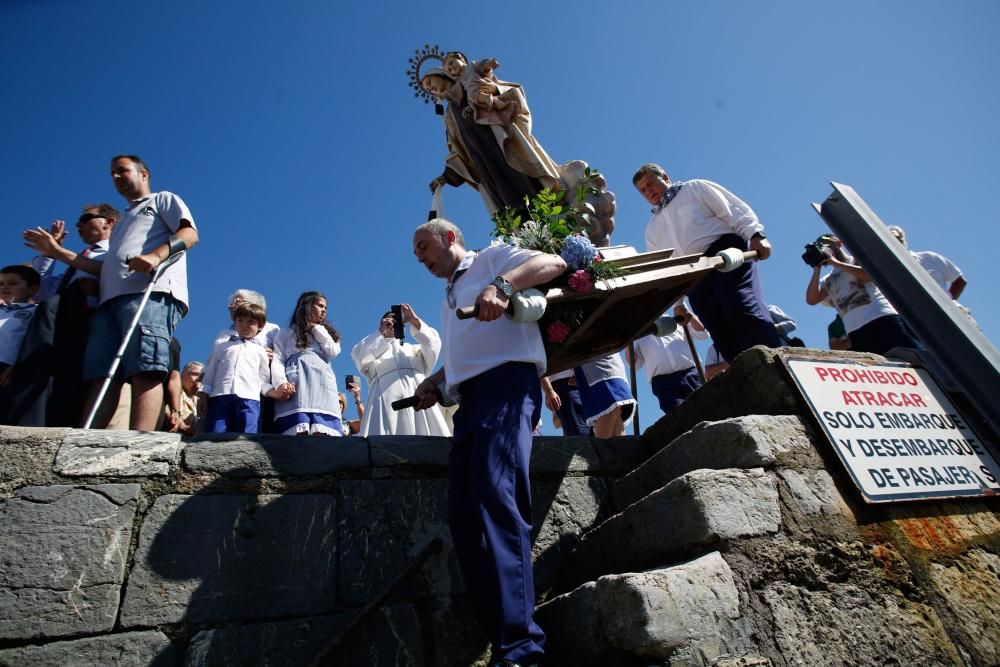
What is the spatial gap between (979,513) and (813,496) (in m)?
0.87

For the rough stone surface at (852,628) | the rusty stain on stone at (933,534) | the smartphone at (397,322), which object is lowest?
the rough stone surface at (852,628)

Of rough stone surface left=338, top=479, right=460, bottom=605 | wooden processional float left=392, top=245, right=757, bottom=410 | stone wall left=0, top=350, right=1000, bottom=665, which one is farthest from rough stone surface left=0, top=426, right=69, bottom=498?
wooden processional float left=392, top=245, right=757, bottom=410

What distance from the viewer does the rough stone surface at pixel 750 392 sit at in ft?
8.74

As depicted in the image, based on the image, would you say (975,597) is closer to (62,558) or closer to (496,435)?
(496,435)

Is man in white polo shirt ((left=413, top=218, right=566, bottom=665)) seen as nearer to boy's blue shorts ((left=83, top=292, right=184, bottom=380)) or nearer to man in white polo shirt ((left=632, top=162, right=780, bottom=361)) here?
boy's blue shorts ((left=83, top=292, right=184, bottom=380))

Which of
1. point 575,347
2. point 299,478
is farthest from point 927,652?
point 299,478

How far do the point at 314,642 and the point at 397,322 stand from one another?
132 inches

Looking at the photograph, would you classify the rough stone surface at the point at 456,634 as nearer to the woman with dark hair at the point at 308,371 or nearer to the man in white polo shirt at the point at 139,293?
the man in white polo shirt at the point at 139,293

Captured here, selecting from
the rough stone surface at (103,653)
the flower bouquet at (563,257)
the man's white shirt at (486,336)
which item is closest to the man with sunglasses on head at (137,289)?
the rough stone surface at (103,653)

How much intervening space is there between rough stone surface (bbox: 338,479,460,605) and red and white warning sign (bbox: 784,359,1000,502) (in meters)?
1.69

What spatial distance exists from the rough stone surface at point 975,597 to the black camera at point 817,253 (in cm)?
319

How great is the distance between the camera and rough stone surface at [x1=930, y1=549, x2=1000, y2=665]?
2.07 metres

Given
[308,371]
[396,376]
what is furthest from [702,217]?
[308,371]

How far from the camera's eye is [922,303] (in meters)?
2.62
